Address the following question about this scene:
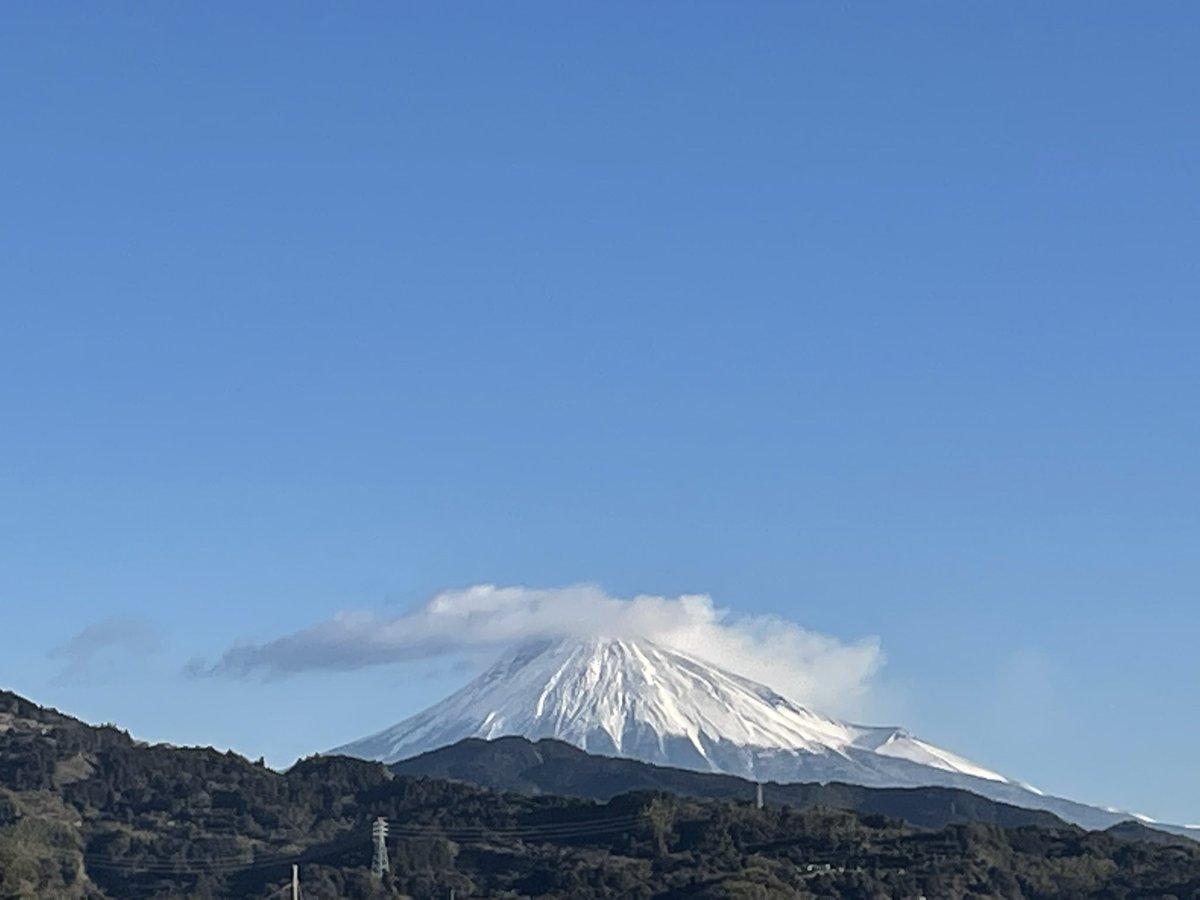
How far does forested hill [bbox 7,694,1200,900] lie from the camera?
130500 mm

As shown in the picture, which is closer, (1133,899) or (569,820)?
(1133,899)

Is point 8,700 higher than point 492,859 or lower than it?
higher

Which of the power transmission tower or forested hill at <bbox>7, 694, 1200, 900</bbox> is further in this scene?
the power transmission tower

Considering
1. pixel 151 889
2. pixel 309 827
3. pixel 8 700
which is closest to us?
pixel 151 889

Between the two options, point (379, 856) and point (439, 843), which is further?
point (439, 843)

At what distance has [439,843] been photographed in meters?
149

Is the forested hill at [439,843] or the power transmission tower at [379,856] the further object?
the power transmission tower at [379,856]

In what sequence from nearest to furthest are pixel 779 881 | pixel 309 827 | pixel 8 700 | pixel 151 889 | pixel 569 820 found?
pixel 779 881
pixel 151 889
pixel 569 820
pixel 309 827
pixel 8 700

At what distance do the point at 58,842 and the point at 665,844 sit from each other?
1499 inches

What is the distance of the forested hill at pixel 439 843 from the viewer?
428 ft

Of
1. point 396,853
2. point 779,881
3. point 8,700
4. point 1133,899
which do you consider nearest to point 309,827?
point 396,853

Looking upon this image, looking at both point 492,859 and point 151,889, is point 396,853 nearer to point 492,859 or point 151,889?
point 492,859

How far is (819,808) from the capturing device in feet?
514

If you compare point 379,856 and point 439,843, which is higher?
point 439,843
